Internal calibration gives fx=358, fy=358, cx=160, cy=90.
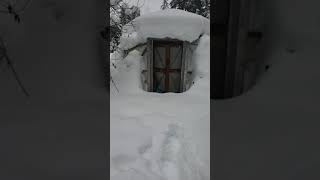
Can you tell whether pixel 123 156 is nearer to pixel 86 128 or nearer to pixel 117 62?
pixel 86 128

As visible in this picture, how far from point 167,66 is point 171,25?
624mm

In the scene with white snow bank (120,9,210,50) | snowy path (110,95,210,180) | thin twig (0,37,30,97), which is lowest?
snowy path (110,95,210,180)

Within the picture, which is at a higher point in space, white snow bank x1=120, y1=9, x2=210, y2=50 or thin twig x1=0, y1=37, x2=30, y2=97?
white snow bank x1=120, y1=9, x2=210, y2=50

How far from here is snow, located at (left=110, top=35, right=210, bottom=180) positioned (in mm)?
1950

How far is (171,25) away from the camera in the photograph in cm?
533

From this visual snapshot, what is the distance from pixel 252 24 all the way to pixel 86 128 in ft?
2.18

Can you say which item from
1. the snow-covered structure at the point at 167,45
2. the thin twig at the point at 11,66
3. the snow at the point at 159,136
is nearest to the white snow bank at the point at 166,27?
the snow-covered structure at the point at 167,45

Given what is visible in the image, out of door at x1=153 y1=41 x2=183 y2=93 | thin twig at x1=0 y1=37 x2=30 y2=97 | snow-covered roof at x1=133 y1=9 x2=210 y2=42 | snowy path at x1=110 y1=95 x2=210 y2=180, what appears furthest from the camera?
door at x1=153 y1=41 x2=183 y2=93

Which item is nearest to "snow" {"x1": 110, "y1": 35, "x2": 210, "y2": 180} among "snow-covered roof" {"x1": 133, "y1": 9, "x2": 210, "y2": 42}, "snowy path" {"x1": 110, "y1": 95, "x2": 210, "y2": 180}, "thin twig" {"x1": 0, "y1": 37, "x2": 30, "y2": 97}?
"snowy path" {"x1": 110, "y1": 95, "x2": 210, "y2": 180}

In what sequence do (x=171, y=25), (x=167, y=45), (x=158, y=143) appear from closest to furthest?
(x=158, y=143)
(x=171, y=25)
(x=167, y=45)

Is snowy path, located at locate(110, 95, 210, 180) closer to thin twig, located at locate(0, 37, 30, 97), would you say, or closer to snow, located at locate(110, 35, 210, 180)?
snow, located at locate(110, 35, 210, 180)

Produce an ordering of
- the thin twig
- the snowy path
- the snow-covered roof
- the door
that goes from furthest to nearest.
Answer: the door → the snow-covered roof → the snowy path → the thin twig

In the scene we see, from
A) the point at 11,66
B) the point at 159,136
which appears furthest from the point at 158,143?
the point at 11,66

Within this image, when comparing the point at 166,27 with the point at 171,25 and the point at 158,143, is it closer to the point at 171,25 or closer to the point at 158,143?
the point at 171,25
